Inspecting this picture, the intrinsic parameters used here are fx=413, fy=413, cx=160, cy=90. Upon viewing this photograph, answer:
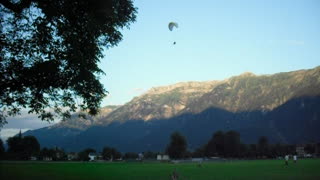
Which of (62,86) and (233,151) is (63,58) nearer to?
(62,86)

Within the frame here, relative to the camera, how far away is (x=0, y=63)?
22.8 m

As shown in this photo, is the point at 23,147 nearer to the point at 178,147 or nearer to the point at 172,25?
the point at 178,147

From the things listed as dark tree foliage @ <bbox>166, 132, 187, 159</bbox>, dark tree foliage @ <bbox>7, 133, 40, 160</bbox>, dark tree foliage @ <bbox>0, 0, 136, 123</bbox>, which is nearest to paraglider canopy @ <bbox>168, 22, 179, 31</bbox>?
dark tree foliage @ <bbox>0, 0, 136, 123</bbox>

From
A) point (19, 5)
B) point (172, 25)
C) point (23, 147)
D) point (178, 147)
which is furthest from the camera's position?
point (178, 147)

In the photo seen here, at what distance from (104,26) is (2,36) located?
562cm

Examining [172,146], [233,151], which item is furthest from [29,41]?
[233,151]

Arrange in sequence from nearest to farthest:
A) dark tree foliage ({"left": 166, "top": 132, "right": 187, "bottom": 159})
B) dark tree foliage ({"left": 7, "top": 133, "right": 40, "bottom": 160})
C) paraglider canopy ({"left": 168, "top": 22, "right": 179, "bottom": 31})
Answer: paraglider canopy ({"left": 168, "top": 22, "right": 179, "bottom": 31}), dark tree foliage ({"left": 7, "top": 133, "right": 40, "bottom": 160}), dark tree foliage ({"left": 166, "top": 132, "right": 187, "bottom": 159})

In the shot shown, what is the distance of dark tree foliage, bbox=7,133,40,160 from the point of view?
165825 mm

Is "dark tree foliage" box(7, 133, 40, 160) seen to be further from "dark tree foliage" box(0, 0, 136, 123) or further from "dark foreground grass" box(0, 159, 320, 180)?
"dark tree foliage" box(0, 0, 136, 123)

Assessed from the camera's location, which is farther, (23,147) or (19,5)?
(23,147)

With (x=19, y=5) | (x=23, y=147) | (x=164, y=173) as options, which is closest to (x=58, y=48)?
(x=19, y=5)

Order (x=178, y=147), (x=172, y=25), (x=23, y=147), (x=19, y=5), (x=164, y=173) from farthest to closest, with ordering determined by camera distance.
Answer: (x=178, y=147), (x=23, y=147), (x=164, y=173), (x=172, y=25), (x=19, y=5)

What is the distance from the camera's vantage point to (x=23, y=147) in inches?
6850

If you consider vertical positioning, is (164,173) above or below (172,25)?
below
